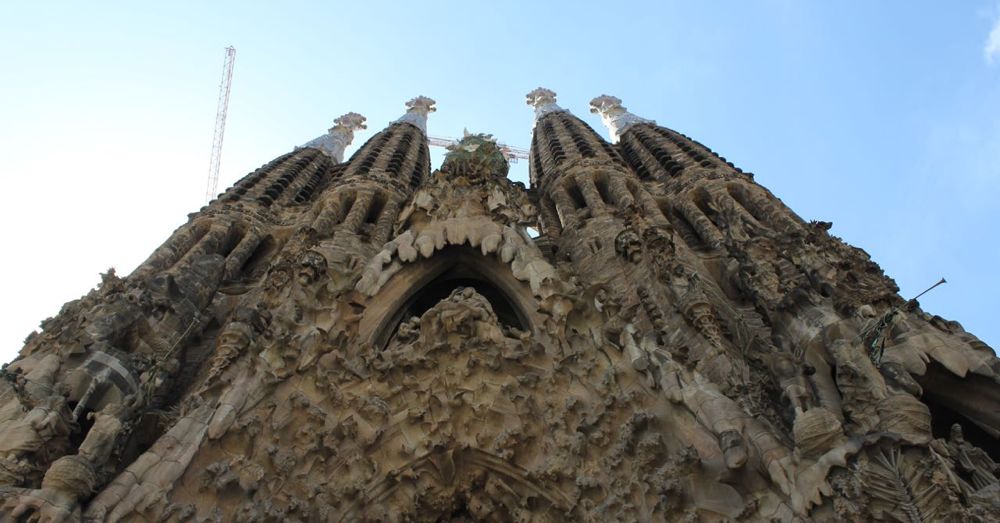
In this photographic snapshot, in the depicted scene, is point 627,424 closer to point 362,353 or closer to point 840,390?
point 840,390

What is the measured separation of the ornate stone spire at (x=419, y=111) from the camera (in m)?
38.2

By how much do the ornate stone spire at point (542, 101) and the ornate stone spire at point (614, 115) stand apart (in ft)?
8.09

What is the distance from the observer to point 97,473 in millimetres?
6961

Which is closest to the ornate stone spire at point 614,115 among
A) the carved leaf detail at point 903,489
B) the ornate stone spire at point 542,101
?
the ornate stone spire at point 542,101

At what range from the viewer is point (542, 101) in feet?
137

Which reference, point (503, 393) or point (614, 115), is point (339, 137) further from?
point (503, 393)

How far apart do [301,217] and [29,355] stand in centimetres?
1121

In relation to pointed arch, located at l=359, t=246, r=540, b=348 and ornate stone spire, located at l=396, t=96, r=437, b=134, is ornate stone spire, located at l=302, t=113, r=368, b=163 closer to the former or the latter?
ornate stone spire, located at l=396, t=96, r=437, b=134

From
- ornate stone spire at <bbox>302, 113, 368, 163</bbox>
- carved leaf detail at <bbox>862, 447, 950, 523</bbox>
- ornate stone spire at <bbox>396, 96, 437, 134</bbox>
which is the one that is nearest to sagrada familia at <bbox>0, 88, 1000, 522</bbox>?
carved leaf detail at <bbox>862, 447, 950, 523</bbox>

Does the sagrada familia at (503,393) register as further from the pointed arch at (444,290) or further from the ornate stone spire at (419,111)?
the ornate stone spire at (419,111)

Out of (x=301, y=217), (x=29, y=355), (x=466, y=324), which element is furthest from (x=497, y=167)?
(x=29, y=355)

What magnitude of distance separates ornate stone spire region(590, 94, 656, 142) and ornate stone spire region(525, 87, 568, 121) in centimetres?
247

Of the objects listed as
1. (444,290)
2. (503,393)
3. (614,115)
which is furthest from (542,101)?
(503,393)

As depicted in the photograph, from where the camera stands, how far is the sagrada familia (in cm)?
674
